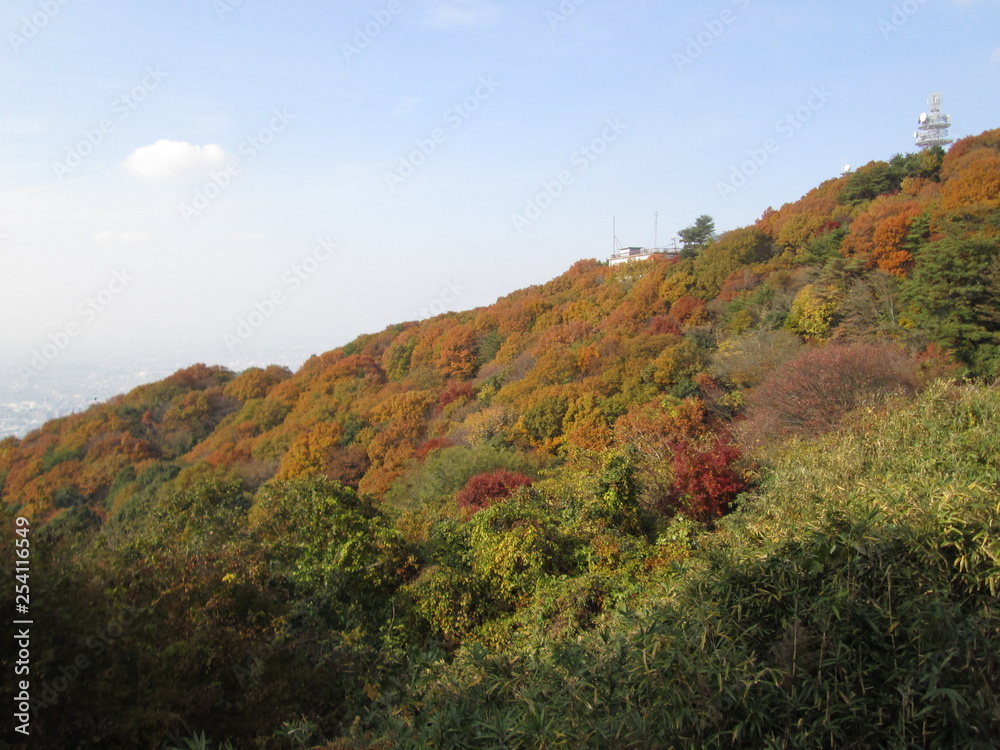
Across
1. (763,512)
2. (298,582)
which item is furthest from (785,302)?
(298,582)

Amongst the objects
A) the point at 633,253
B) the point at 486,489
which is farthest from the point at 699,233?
the point at 486,489

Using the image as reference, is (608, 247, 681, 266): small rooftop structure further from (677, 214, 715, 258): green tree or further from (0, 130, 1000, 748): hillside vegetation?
(0, 130, 1000, 748): hillside vegetation

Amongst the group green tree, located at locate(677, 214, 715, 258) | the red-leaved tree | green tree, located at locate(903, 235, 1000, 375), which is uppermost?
green tree, located at locate(677, 214, 715, 258)

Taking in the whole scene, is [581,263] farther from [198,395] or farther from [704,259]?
[198,395]

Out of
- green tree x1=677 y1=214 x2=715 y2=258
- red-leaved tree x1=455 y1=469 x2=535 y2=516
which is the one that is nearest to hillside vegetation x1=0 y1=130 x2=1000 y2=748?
red-leaved tree x1=455 y1=469 x2=535 y2=516

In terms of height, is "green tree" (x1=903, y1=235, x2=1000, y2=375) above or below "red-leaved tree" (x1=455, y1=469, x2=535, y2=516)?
above

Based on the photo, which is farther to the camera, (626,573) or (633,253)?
(633,253)

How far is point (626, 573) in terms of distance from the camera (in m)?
6.96

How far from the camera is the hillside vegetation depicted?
124 inches

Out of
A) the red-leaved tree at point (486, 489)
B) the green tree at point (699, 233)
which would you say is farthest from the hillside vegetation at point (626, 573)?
the green tree at point (699, 233)

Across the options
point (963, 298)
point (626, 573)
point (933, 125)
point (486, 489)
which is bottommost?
point (626, 573)

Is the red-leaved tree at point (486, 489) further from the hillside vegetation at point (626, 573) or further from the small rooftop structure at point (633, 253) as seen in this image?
the small rooftop structure at point (633, 253)

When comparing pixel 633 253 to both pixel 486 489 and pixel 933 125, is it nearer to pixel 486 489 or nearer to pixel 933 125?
pixel 933 125

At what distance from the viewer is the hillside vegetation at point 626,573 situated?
316 centimetres
